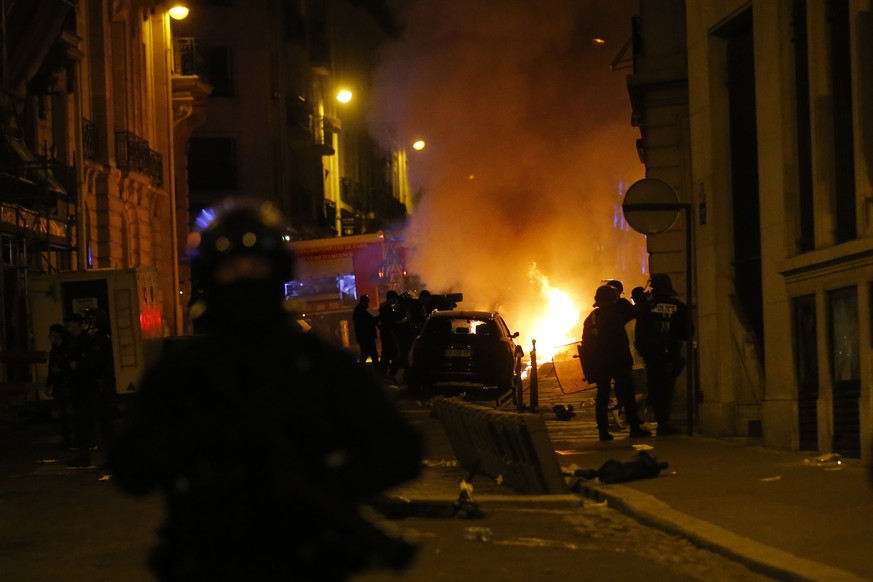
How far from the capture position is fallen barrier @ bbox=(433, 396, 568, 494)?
11.7m

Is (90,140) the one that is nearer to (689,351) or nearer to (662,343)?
(662,343)

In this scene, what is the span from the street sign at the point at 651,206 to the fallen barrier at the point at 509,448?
10.9 feet

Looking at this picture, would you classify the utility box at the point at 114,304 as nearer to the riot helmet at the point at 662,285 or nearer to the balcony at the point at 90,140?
the balcony at the point at 90,140

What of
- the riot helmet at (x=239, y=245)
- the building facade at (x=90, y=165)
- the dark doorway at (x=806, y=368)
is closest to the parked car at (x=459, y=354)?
the building facade at (x=90, y=165)

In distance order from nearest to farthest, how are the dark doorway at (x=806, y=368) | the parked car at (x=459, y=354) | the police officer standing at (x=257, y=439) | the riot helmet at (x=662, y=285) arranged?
the police officer standing at (x=257, y=439) < the dark doorway at (x=806, y=368) < the riot helmet at (x=662, y=285) < the parked car at (x=459, y=354)

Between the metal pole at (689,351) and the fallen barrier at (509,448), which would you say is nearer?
the fallen barrier at (509,448)

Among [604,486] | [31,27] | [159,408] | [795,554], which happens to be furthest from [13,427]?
[159,408]

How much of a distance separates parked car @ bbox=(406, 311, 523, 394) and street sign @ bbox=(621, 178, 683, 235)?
394 inches

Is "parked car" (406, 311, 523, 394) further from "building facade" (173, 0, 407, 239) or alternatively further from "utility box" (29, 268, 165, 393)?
"building facade" (173, 0, 407, 239)

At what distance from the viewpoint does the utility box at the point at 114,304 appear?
2686cm

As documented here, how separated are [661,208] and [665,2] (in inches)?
419

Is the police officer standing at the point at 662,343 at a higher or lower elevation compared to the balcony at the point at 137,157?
lower

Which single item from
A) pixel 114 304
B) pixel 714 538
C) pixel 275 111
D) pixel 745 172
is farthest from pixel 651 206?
pixel 275 111

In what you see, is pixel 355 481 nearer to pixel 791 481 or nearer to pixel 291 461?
pixel 291 461
